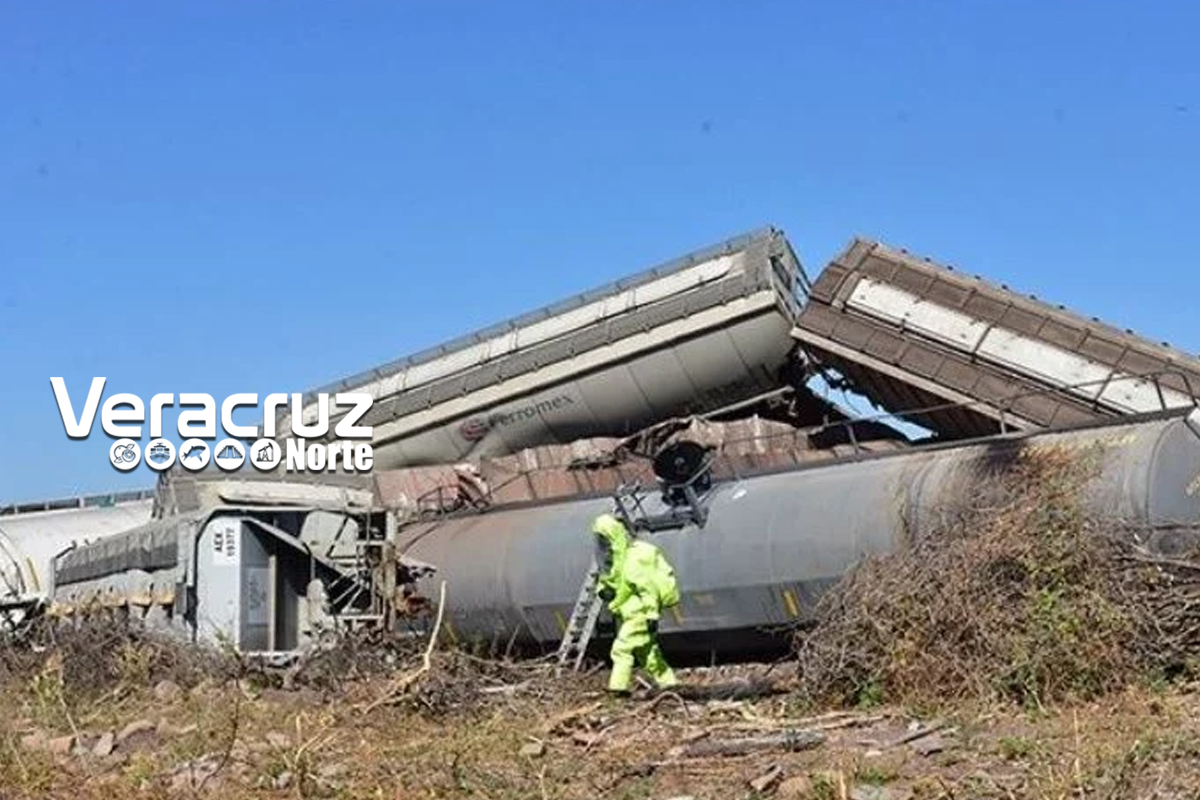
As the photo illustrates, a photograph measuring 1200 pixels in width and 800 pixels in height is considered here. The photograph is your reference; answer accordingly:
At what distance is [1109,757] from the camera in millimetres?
6879

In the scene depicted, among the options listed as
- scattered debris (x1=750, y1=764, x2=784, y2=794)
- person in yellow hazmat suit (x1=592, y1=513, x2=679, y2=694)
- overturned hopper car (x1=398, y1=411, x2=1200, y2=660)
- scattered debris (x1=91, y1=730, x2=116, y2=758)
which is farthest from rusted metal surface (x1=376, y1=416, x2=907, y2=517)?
scattered debris (x1=750, y1=764, x2=784, y2=794)

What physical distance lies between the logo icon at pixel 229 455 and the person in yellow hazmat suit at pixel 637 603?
10.1 meters

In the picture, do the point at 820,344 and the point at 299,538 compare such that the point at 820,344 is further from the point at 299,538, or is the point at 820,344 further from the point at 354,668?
the point at 354,668

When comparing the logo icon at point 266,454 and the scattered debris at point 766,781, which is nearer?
the scattered debris at point 766,781

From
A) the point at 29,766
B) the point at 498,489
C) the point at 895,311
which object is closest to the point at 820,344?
the point at 895,311

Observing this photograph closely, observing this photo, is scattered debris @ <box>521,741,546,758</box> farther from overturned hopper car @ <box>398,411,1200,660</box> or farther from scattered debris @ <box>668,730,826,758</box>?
overturned hopper car @ <box>398,411,1200,660</box>

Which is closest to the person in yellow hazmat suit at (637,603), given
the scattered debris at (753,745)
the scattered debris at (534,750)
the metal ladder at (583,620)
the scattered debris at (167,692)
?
the metal ladder at (583,620)

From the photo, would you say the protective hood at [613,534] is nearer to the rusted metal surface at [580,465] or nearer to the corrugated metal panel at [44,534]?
the rusted metal surface at [580,465]

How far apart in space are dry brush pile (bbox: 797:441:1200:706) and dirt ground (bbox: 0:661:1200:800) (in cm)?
25

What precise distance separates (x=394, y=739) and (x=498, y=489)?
8.66m

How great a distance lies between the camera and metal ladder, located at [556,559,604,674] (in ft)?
43.6

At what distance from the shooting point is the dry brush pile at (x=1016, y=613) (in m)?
9.22

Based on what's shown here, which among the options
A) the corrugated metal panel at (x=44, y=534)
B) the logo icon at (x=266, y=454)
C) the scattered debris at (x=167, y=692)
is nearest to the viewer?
the scattered debris at (x=167, y=692)

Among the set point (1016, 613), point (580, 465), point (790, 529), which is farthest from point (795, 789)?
point (580, 465)
